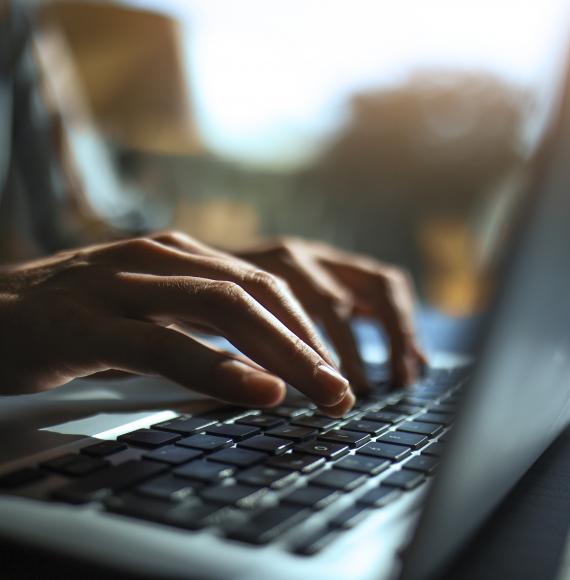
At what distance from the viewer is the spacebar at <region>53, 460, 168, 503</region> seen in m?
0.30

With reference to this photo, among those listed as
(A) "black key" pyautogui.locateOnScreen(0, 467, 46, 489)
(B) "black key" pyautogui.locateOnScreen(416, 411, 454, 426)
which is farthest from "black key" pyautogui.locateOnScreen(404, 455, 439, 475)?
(A) "black key" pyautogui.locateOnScreen(0, 467, 46, 489)

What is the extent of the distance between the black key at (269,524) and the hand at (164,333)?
118 mm

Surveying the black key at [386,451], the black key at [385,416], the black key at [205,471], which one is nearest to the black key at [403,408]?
the black key at [385,416]

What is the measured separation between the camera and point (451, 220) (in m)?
2.62

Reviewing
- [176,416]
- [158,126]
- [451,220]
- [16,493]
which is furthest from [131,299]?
[158,126]

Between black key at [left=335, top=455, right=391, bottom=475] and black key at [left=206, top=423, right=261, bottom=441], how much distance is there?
80 millimetres

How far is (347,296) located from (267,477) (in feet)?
1.98

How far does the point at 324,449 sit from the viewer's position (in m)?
0.40

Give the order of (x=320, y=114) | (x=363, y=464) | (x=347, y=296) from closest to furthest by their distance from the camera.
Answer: (x=363, y=464), (x=347, y=296), (x=320, y=114)

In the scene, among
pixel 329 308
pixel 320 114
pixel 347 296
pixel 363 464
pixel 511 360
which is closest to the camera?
pixel 511 360

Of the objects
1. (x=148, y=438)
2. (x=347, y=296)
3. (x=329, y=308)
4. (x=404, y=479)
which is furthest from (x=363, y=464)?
(x=347, y=296)

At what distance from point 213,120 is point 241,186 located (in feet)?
1.15

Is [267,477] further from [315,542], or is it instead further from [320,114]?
[320,114]

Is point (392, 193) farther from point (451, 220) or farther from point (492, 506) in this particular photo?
point (492, 506)
